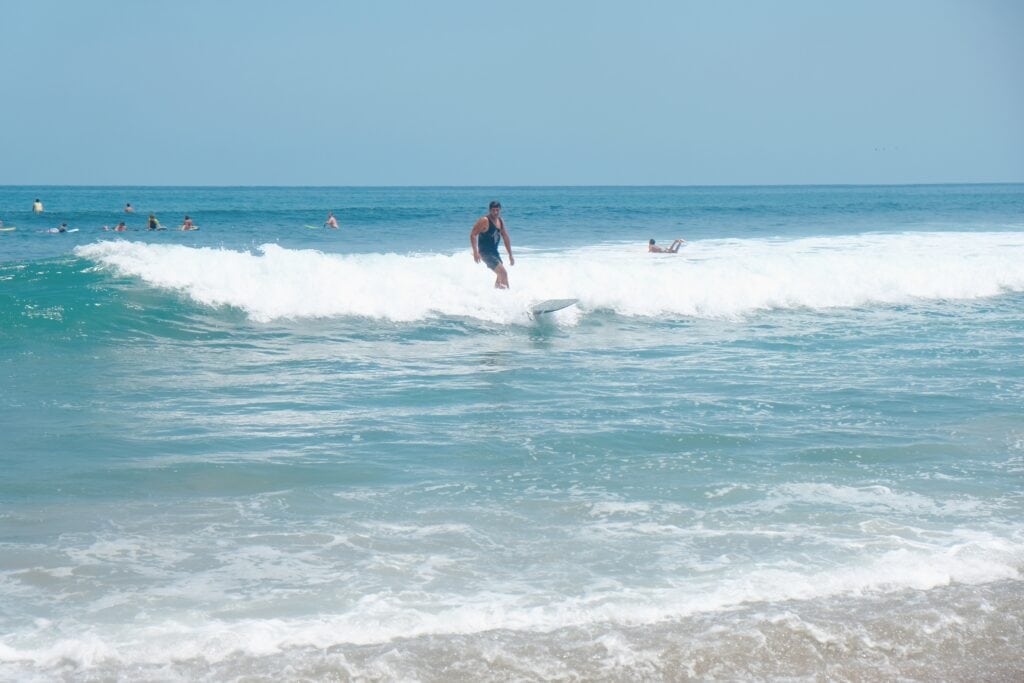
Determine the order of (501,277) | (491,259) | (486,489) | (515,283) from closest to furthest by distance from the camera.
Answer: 1. (486,489)
2. (491,259)
3. (501,277)
4. (515,283)

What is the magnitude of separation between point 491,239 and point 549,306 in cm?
137

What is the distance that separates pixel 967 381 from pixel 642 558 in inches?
251

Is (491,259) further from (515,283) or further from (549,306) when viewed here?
(515,283)

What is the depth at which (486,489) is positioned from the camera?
6.60 metres

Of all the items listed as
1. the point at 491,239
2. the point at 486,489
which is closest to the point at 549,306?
the point at 491,239

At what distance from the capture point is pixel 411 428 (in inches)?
324

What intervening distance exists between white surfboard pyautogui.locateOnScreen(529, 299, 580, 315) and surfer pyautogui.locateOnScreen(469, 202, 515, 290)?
54cm

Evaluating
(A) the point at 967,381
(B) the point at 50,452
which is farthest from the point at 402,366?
(A) the point at 967,381

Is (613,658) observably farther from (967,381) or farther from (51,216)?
(51,216)

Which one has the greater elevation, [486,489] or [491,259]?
[491,259]

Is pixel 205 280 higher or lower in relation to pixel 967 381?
higher

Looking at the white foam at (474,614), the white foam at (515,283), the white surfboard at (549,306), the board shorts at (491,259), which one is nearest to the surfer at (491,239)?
the board shorts at (491,259)

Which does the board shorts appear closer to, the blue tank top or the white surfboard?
the blue tank top

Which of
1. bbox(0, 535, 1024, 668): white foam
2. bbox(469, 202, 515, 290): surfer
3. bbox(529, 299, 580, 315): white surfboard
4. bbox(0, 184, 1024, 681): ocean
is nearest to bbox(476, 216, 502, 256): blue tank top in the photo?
bbox(469, 202, 515, 290): surfer
